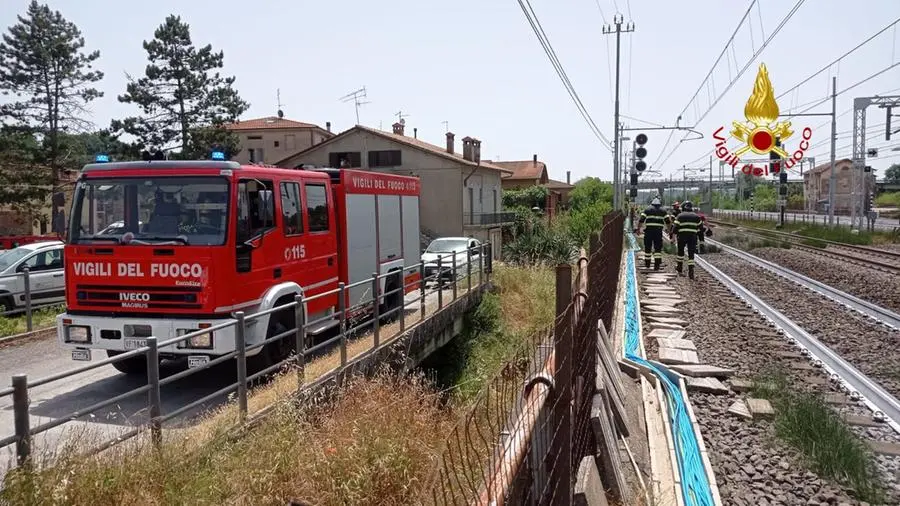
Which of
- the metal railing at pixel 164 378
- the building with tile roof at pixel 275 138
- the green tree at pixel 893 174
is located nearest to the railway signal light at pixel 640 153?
the metal railing at pixel 164 378

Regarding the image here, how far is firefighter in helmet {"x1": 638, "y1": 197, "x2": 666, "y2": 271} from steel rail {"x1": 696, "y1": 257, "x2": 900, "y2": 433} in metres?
4.68

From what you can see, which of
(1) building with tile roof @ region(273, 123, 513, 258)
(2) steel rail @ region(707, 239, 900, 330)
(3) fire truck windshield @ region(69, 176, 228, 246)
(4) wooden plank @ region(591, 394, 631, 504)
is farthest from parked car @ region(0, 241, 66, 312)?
(1) building with tile roof @ region(273, 123, 513, 258)

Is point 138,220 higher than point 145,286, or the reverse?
point 138,220

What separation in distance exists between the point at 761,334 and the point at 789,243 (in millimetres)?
24301

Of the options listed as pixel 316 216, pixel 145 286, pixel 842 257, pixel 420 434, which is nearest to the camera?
pixel 420 434

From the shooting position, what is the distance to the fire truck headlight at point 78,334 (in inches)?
313

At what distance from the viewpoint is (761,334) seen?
11.8 metres

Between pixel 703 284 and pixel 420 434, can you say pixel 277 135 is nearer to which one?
pixel 703 284

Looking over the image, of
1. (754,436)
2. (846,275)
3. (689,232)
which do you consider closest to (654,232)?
(689,232)


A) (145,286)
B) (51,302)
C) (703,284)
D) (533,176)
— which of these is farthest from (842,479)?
(533,176)

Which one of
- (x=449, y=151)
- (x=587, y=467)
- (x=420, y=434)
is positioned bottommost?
(x=420, y=434)

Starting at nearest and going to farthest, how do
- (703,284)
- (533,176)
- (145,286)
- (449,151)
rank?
(145,286) → (703,284) → (449,151) → (533,176)

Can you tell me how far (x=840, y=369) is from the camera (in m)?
9.60

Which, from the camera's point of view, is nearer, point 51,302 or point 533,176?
point 51,302
